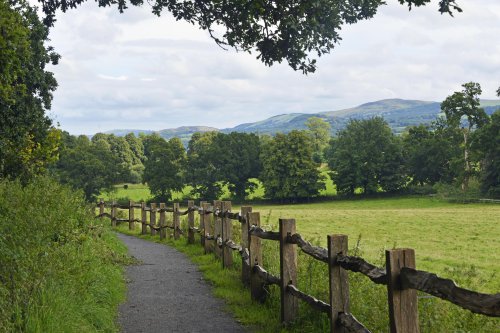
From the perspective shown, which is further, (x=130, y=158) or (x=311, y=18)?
(x=130, y=158)

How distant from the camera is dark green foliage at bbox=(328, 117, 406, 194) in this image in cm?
8775

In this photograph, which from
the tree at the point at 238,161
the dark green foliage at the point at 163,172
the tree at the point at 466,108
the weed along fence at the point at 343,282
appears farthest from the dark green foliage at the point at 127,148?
the weed along fence at the point at 343,282

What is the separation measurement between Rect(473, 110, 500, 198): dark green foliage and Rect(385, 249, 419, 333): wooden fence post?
73.3m

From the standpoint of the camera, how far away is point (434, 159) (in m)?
86.2

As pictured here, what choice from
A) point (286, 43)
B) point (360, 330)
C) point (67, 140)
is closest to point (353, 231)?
point (286, 43)

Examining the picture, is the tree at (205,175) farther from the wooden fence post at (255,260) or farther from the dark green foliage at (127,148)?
the wooden fence post at (255,260)

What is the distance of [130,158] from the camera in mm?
134375

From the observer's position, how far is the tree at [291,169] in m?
85.9

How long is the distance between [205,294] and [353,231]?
96.2 ft

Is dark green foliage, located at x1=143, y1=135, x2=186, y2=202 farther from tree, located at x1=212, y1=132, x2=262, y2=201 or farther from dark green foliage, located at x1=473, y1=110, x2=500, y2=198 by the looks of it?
dark green foliage, located at x1=473, y1=110, x2=500, y2=198

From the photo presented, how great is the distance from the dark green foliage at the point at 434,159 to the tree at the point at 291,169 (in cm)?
1479

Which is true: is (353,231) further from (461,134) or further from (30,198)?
(461,134)

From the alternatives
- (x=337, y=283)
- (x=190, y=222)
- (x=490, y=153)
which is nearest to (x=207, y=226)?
(x=190, y=222)

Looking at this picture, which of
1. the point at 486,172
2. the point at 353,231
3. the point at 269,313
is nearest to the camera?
the point at 269,313
